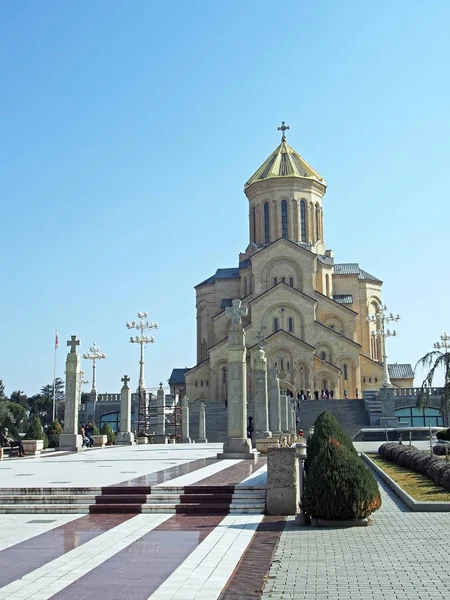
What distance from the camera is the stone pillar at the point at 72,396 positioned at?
2300 cm

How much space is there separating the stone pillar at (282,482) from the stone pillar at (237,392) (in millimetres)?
8053

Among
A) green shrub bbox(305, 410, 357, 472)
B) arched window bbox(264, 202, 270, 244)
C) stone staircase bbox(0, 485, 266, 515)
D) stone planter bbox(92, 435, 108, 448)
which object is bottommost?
stone staircase bbox(0, 485, 266, 515)

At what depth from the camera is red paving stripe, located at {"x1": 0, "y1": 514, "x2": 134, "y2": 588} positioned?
6.56 m

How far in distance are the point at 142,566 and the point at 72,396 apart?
16896 millimetres

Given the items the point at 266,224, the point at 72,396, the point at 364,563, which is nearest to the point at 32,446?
the point at 72,396

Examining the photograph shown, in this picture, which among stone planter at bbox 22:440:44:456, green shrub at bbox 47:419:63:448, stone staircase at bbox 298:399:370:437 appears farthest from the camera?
stone staircase at bbox 298:399:370:437

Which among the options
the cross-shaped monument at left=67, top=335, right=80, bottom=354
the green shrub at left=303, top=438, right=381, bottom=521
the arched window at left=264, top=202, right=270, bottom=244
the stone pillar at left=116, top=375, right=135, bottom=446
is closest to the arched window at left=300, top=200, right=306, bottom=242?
the arched window at left=264, top=202, right=270, bottom=244

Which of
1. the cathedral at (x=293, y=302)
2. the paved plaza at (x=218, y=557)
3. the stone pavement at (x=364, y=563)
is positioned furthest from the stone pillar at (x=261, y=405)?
the cathedral at (x=293, y=302)

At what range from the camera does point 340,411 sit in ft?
148

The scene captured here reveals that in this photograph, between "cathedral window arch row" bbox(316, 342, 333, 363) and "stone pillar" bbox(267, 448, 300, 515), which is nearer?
"stone pillar" bbox(267, 448, 300, 515)

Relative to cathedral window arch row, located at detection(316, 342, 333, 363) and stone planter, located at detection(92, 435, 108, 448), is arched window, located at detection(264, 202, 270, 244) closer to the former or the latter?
cathedral window arch row, located at detection(316, 342, 333, 363)

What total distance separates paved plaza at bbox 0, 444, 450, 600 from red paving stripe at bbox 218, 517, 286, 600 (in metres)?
0.01

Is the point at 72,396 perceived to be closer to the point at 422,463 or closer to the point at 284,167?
the point at 422,463

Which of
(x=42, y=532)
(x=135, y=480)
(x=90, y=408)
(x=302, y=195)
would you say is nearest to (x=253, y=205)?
(x=302, y=195)
